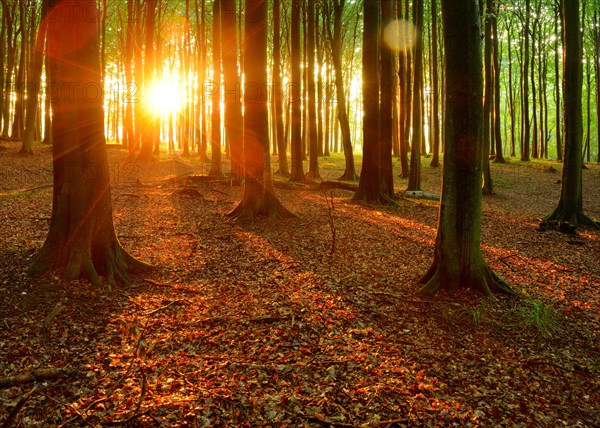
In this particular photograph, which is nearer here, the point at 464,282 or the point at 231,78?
the point at 464,282

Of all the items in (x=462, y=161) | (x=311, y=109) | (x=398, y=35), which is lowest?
(x=462, y=161)

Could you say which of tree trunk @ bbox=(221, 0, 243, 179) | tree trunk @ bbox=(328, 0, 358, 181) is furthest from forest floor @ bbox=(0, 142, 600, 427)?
tree trunk @ bbox=(328, 0, 358, 181)

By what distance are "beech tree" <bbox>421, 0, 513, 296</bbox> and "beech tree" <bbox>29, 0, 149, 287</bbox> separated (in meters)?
4.69

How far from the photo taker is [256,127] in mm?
10516

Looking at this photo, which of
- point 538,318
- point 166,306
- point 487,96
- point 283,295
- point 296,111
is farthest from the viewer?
point 296,111

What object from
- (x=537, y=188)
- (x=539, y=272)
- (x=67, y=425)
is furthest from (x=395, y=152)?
(x=67, y=425)

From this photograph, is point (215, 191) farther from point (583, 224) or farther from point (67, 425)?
point (67, 425)

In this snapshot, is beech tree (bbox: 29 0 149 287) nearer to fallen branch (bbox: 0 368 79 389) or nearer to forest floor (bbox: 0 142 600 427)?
forest floor (bbox: 0 142 600 427)

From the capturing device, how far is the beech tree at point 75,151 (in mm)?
5969

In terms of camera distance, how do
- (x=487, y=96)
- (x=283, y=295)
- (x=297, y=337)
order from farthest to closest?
(x=487, y=96) → (x=283, y=295) → (x=297, y=337)

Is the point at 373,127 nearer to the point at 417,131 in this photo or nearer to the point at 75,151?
the point at 417,131

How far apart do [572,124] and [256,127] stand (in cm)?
795

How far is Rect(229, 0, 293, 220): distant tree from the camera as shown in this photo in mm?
10453

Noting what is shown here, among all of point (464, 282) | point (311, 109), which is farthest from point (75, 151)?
point (311, 109)
